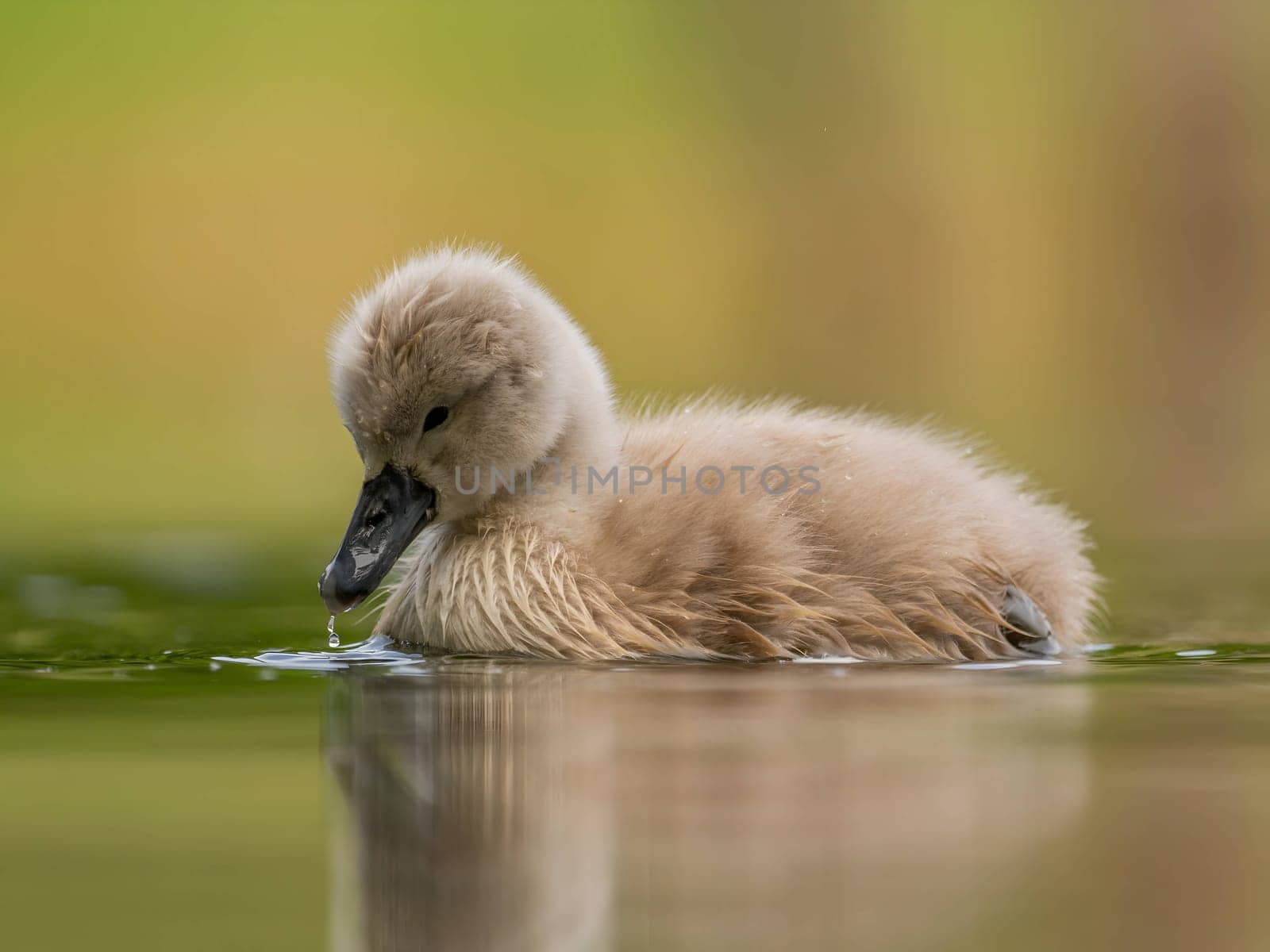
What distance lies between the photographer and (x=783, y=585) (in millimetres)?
4914

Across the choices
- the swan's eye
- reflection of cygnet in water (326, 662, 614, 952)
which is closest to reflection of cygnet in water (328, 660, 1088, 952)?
reflection of cygnet in water (326, 662, 614, 952)

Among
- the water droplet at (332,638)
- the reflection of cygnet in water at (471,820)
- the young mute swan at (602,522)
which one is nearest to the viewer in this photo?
the reflection of cygnet in water at (471,820)

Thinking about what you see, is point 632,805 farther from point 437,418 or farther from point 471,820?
point 437,418

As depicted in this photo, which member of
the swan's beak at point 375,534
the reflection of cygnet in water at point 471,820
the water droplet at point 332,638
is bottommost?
the reflection of cygnet in water at point 471,820

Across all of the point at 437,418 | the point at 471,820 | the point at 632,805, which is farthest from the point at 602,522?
the point at 471,820

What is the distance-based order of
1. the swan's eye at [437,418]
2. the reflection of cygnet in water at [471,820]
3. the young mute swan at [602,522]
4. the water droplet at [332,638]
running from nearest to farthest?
the reflection of cygnet in water at [471,820]
the young mute swan at [602,522]
the swan's eye at [437,418]
the water droplet at [332,638]

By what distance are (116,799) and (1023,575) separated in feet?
10.1

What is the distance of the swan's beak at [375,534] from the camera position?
4.96 metres

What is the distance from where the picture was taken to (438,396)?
5059 millimetres

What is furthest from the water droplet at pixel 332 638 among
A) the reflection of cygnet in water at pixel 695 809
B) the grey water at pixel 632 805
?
the reflection of cygnet in water at pixel 695 809

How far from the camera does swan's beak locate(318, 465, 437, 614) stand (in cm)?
496

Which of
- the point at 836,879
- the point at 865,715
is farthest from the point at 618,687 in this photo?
the point at 836,879

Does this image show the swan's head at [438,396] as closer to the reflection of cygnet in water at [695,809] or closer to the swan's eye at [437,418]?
the swan's eye at [437,418]

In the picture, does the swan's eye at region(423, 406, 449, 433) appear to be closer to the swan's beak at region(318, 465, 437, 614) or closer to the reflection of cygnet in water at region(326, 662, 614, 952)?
the swan's beak at region(318, 465, 437, 614)
